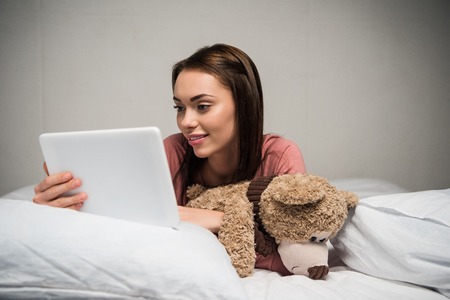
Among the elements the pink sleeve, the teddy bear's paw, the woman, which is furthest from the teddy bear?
the pink sleeve

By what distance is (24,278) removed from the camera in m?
0.58

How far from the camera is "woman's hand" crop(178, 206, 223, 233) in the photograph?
36.0 inches

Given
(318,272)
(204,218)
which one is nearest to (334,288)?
(318,272)

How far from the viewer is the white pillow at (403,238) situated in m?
0.82

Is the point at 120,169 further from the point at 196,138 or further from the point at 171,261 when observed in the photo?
the point at 196,138

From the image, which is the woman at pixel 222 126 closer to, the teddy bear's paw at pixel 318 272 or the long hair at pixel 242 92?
the long hair at pixel 242 92

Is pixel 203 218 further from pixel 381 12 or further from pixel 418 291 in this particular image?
pixel 381 12

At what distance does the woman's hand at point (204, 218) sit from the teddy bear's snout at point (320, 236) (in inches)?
9.0

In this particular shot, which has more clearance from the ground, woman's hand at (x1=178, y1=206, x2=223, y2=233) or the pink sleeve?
the pink sleeve

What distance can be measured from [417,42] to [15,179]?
250 centimetres

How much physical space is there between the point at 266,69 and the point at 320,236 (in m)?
1.45

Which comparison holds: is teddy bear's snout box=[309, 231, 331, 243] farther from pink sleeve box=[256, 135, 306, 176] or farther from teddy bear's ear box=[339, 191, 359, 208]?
pink sleeve box=[256, 135, 306, 176]

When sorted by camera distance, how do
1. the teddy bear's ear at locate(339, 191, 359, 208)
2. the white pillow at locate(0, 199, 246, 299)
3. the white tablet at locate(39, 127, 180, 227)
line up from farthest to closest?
the teddy bear's ear at locate(339, 191, 359, 208), the white tablet at locate(39, 127, 180, 227), the white pillow at locate(0, 199, 246, 299)

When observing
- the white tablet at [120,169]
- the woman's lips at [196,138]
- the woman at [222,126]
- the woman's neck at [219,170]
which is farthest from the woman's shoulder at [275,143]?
the white tablet at [120,169]
